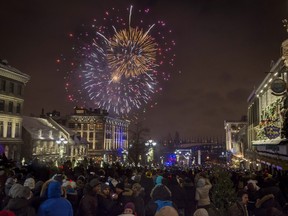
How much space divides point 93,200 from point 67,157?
6084 cm

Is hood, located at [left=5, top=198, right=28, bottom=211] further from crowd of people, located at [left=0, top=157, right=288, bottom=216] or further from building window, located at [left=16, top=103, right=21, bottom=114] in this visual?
building window, located at [left=16, top=103, right=21, bottom=114]

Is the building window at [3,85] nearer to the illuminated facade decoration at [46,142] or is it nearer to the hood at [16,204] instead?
the illuminated facade decoration at [46,142]

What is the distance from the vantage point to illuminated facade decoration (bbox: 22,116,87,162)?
53.7 m

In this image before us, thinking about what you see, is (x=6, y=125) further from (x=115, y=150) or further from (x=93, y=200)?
(x=115, y=150)

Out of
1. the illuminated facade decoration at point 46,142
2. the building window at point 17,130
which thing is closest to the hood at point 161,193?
the illuminated facade decoration at point 46,142

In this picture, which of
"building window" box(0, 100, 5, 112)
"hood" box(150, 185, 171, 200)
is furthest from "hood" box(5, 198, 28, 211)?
"building window" box(0, 100, 5, 112)

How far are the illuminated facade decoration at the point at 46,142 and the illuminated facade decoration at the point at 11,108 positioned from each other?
6.64 ft

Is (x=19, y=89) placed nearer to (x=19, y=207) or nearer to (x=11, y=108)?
(x=11, y=108)

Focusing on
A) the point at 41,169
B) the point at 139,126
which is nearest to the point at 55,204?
the point at 41,169

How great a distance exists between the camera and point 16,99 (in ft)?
165

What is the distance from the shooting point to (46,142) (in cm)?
5875

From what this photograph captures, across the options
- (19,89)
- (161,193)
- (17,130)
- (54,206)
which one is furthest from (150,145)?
(54,206)

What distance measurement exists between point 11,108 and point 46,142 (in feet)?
36.6

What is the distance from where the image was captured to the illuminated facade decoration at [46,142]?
53.7 meters
